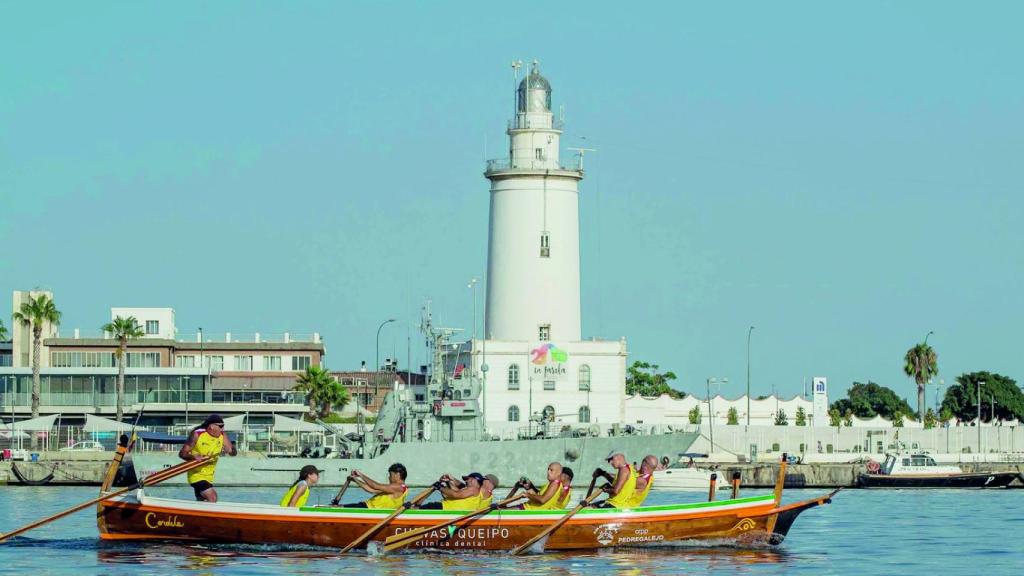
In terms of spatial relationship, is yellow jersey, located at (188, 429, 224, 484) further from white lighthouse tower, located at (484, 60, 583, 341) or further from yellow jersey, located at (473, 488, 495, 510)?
white lighthouse tower, located at (484, 60, 583, 341)

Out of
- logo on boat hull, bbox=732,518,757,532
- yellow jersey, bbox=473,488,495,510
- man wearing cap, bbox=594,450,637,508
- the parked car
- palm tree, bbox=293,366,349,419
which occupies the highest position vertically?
palm tree, bbox=293,366,349,419

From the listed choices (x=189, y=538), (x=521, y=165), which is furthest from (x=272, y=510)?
(x=521, y=165)

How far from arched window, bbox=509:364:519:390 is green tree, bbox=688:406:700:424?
13402 mm

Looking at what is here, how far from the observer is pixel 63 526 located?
146 ft

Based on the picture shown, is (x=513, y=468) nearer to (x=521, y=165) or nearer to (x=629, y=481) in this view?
(x=521, y=165)

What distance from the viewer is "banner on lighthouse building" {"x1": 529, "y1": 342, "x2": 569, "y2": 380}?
8431cm

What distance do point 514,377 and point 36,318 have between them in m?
25.5

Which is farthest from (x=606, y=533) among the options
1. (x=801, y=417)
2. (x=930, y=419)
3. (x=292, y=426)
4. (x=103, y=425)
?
(x=930, y=419)

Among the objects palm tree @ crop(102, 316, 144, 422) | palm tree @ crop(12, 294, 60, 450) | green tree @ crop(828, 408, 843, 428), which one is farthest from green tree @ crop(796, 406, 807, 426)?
palm tree @ crop(12, 294, 60, 450)

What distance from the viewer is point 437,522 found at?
110 ft

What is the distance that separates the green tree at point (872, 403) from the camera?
5005 inches

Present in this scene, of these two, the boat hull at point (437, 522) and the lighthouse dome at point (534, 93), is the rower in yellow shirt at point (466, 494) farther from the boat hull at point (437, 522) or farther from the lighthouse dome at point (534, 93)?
the lighthouse dome at point (534, 93)

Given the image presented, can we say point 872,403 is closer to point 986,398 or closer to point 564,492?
point 986,398

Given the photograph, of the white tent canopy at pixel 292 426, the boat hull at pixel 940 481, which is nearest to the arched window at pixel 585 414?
the white tent canopy at pixel 292 426
